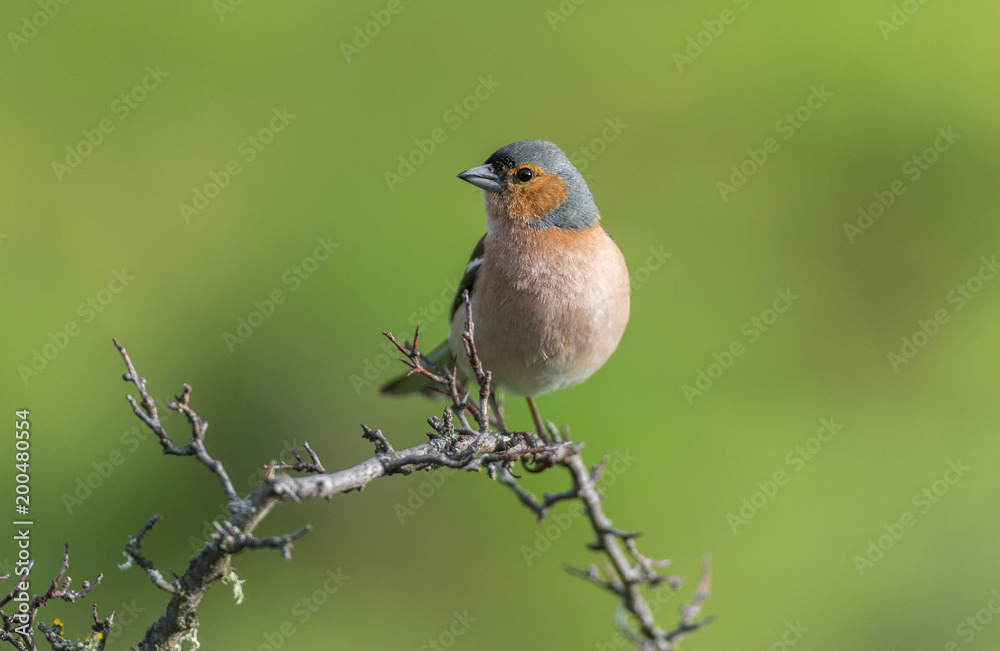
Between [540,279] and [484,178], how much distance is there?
0.62 m

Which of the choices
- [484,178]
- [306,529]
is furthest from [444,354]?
[306,529]

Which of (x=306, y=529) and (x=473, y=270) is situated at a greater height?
(x=473, y=270)

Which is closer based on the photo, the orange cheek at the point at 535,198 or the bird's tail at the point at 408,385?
the orange cheek at the point at 535,198

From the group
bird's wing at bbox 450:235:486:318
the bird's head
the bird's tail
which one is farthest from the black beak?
the bird's tail

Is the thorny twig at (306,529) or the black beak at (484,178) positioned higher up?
the black beak at (484,178)

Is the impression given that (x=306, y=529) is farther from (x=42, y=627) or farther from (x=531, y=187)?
(x=531, y=187)

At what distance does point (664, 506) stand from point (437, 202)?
8.45 ft

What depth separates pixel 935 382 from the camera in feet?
20.7

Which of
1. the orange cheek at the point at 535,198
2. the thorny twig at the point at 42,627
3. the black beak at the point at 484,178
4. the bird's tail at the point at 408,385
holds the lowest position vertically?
the thorny twig at the point at 42,627

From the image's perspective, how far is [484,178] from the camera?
4.03 m

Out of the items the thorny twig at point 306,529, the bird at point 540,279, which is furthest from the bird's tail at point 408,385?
the thorny twig at point 306,529

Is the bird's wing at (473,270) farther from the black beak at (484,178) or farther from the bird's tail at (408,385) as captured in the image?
the bird's tail at (408,385)

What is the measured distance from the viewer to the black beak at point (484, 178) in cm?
402

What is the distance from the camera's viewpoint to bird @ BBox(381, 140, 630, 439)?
3.75 metres
